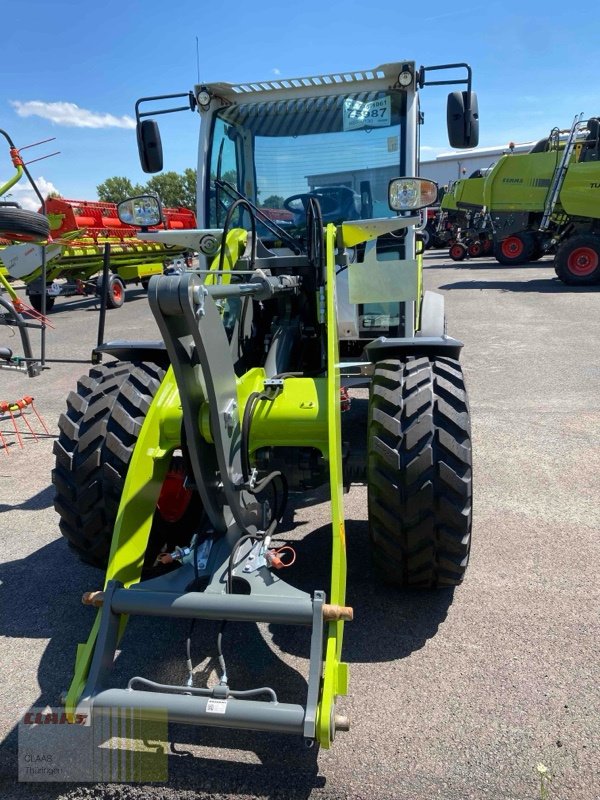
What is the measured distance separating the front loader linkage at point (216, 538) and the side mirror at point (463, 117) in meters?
1.64

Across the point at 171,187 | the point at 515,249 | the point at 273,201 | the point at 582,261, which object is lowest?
the point at 582,261

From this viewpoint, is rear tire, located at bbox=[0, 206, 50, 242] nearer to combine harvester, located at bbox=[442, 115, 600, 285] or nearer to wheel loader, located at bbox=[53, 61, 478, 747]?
wheel loader, located at bbox=[53, 61, 478, 747]

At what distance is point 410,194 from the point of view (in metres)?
3.39

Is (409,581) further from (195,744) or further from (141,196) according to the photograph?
(141,196)

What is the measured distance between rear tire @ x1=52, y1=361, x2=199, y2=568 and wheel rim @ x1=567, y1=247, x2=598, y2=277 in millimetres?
12399

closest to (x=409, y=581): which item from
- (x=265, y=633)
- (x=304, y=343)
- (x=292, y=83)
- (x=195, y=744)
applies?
(x=265, y=633)

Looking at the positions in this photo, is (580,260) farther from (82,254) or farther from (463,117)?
(82,254)

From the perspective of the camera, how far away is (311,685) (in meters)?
1.95

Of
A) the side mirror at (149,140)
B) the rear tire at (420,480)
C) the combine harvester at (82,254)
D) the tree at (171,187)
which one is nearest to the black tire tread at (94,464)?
the rear tire at (420,480)

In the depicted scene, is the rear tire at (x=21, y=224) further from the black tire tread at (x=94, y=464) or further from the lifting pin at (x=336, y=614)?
the lifting pin at (x=336, y=614)

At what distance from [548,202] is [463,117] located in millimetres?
11939

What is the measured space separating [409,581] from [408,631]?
0.71ft

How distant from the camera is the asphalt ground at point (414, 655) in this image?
79.3 inches

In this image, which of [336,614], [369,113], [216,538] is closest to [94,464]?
[216,538]
